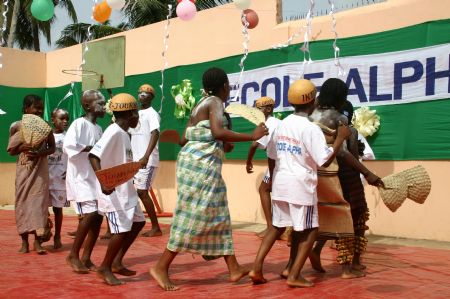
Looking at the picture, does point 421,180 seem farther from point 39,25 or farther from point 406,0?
point 39,25

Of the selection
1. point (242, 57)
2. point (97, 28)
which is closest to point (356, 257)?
point (242, 57)

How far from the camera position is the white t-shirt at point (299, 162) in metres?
4.29

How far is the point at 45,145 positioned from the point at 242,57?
11.4 ft

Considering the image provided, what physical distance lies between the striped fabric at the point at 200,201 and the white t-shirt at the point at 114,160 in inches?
17.5

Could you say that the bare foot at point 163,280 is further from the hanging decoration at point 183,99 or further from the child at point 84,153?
the hanging decoration at point 183,99

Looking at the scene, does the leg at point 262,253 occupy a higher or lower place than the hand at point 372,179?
lower

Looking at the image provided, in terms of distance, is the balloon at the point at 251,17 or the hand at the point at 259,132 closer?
the hand at the point at 259,132

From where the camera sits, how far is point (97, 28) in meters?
24.0

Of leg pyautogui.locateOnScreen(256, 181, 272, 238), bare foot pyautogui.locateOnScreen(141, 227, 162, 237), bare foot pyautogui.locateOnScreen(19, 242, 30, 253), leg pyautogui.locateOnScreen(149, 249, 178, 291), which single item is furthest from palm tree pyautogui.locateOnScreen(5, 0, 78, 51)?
leg pyautogui.locateOnScreen(149, 249, 178, 291)

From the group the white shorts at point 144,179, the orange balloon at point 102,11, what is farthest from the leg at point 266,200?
the orange balloon at point 102,11

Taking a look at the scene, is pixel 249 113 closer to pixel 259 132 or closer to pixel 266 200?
pixel 259 132

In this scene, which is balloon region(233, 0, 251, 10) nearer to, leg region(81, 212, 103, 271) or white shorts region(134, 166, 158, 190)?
white shorts region(134, 166, 158, 190)

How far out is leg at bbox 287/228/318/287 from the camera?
4.34 meters

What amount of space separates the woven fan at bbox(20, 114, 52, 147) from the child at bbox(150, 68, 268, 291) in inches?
88.4
